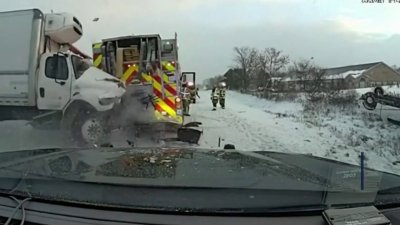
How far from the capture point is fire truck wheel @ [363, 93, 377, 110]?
19.8 m

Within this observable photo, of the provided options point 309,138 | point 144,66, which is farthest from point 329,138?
point 144,66

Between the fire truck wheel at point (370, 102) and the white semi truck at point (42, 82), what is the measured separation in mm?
13322

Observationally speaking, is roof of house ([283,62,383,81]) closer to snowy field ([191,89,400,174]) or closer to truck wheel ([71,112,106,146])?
snowy field ([191,89,400,174])

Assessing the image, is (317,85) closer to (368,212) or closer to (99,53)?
(99,53)

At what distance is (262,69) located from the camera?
66562 millimetres

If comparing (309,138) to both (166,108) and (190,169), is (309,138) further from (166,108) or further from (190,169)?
(190,169)

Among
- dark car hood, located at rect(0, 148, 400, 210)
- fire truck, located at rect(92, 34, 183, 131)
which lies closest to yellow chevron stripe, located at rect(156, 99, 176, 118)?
fire truck, located at rect(92, 34, 183, 131)

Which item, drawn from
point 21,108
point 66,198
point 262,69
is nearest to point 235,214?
point 66,198

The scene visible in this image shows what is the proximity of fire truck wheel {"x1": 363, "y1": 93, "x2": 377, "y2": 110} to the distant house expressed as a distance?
333 inches

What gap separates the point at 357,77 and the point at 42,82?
3696 centimetres

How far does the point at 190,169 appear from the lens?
2695 millimetres

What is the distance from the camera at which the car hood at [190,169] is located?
7.47 ft

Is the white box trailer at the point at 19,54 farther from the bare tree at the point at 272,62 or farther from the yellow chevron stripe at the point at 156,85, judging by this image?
the bare tree at the point at 272,62

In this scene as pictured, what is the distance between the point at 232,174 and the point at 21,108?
892cm
